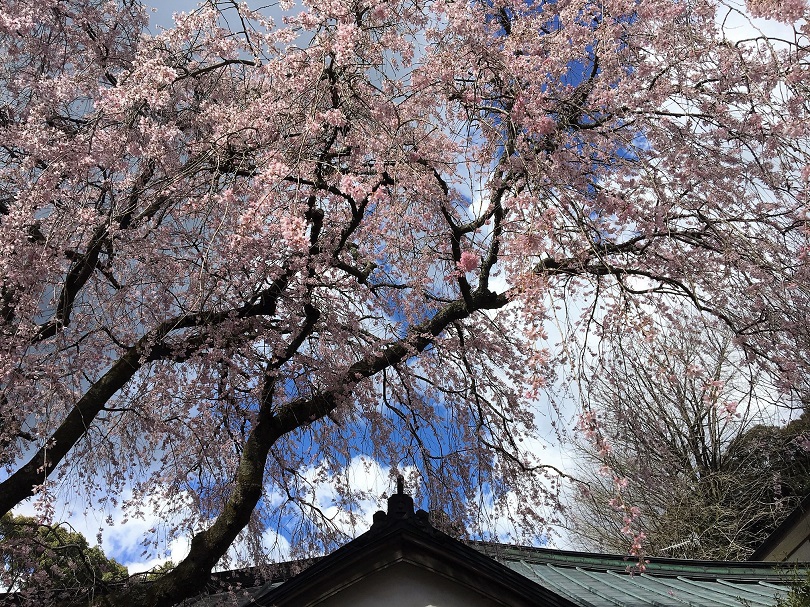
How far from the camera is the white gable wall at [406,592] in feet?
17.1

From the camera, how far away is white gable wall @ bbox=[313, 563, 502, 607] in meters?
5.23

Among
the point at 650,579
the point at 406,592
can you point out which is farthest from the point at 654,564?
the point at 406,592

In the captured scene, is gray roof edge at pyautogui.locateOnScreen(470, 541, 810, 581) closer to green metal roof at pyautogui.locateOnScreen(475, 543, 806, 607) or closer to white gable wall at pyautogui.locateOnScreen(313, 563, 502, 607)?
green metal roof at pyautogui.locateOnScreen(475, 543, 806, 607)

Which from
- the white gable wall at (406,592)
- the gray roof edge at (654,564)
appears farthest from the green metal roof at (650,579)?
the white gable wall at (406,592)

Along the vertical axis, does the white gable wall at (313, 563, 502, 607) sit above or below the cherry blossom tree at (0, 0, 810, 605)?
below

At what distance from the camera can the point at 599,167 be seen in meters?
6.59

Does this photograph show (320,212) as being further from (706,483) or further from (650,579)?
(706,483)

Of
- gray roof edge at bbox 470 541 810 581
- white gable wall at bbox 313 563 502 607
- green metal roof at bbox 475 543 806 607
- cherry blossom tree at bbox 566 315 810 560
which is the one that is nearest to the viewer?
white gable wall at bbox 313 563 502 607

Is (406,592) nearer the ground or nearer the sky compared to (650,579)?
nearer the sky

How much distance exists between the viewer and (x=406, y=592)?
5242 millimetres

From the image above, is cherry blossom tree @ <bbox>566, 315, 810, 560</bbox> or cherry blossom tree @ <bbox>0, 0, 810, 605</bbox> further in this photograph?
cherry blossom tree @ <bbox>566, 315, 810, 560</bbox>

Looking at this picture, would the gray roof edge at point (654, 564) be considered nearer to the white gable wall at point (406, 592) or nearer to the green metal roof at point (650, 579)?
the green metal roof at point (650, 579)

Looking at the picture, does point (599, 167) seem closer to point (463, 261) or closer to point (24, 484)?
point (463, 261)

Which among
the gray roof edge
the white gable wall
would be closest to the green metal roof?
the gray roof edge
